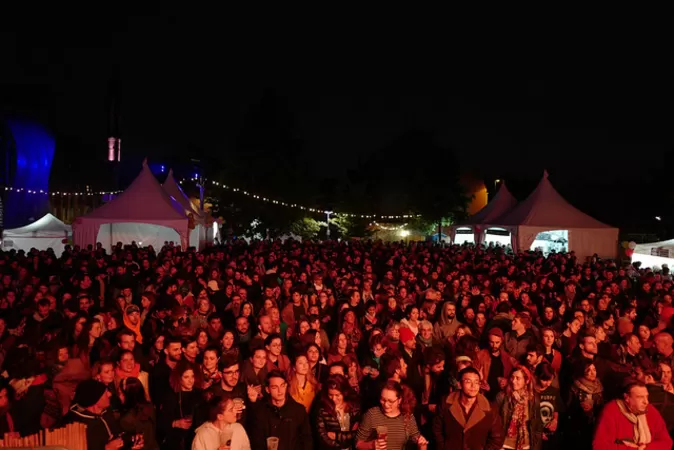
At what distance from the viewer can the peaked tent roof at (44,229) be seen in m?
20.0

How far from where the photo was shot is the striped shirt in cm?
371

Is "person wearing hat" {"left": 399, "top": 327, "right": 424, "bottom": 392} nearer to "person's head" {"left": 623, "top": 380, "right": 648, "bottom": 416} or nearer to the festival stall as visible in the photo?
"person's head" {"left": 623, "top": 380, "right": 648, "bottom": 416}

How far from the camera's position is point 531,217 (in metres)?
20.8

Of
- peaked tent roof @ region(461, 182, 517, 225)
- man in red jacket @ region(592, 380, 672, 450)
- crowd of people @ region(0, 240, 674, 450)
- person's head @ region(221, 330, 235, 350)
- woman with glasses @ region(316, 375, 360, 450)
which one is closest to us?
man in red jacket @ region(592, 380, 672, 450)

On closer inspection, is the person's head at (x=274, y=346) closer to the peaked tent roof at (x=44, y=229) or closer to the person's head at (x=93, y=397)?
the person's head at (x=93, y=397)

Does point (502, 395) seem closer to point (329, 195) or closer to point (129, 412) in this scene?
point (129, 412)

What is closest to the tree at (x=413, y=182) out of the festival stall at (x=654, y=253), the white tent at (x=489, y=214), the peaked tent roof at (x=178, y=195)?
the white tent at (x=489, y=214)

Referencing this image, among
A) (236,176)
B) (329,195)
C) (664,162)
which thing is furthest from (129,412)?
(664,162)

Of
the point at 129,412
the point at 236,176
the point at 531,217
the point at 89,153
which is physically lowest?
the point at 129,412

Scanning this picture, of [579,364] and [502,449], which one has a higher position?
[579,364]

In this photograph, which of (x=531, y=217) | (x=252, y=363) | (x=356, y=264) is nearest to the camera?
(x=252, y=363)

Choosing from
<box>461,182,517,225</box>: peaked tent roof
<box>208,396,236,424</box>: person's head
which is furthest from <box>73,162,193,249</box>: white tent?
<box>208,396,236,424</box>: person's head

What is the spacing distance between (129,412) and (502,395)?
2545 mm

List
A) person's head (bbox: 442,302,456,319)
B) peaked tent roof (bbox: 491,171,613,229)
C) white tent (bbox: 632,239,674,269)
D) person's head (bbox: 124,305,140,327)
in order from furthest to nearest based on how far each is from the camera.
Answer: peaked tent roof (bbox: 491,171,613,229) → white tent (bbox: 632,239,674,269) → person's head (bbox: 442,302,456,319) → person's head (bbox: 124,305,140,327)
